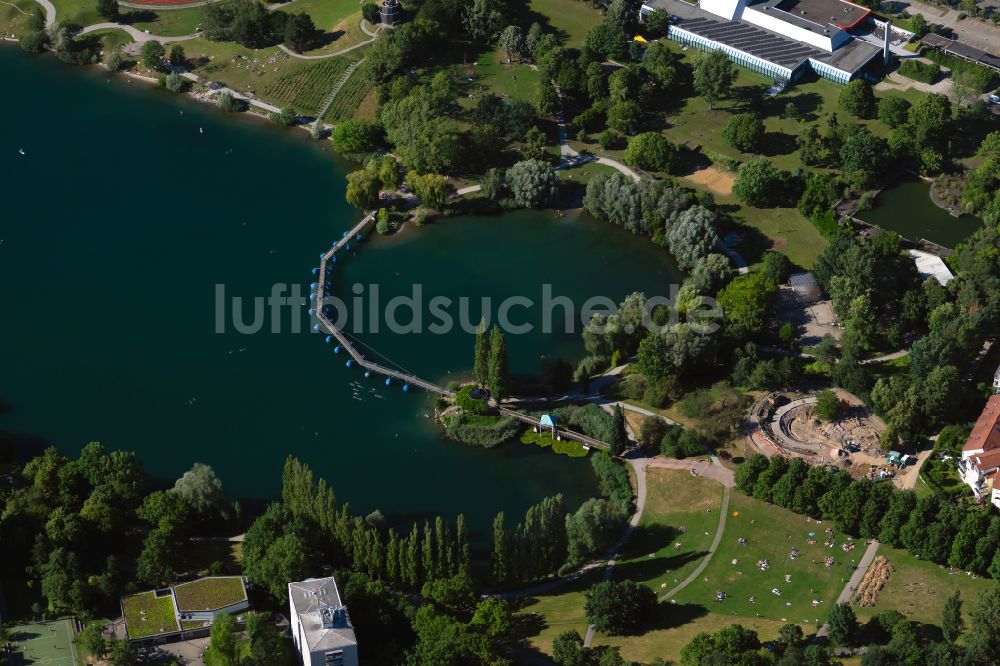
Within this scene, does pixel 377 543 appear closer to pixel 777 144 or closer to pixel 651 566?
pixel 651 566

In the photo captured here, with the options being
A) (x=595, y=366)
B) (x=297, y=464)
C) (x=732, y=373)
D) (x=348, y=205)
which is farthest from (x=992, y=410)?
(x=348, y=205)

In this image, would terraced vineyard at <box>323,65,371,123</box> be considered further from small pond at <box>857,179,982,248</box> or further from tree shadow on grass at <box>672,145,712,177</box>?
small pond at <box>857,179,982,248</box>

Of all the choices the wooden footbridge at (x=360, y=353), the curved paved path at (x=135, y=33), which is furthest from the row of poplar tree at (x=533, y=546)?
the curved paved path at (x=135, y=33)

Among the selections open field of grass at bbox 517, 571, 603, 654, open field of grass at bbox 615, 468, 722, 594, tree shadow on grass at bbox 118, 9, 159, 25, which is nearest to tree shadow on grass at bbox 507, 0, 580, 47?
tree shadow on grass at bbox 118, 9, 159, 25

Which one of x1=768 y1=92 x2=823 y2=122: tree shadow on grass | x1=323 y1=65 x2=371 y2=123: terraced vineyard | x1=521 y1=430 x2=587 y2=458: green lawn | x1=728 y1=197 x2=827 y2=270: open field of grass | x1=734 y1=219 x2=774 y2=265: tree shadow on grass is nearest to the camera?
x1=521 y1=430 x2=587 y2=458: green lawn

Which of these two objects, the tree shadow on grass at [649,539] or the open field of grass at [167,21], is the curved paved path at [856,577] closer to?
the tree shadow on grass at [649,539]
